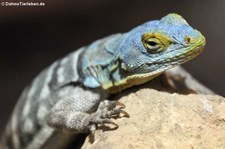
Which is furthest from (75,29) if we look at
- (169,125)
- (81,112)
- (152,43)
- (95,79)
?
(169,125)

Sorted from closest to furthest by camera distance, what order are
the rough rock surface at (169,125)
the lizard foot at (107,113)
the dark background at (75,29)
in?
the rough rock surface at (169,125) < the lizard foot at (107,113) < the dark background at (75,29)

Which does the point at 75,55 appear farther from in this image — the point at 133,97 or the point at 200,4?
the point at 200,4

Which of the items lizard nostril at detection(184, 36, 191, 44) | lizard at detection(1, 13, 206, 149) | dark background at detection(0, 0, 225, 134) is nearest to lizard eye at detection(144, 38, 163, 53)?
lizard at detection(1, 13, 206, 149)

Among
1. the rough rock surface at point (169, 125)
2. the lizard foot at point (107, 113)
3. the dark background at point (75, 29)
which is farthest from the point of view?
the dark background at point (75, 29)

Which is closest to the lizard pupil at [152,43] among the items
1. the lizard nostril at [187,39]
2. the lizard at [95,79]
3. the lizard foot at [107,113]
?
the lizard at [95,79]

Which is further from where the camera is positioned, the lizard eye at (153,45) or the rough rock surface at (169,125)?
the lizard eye at (153,45)

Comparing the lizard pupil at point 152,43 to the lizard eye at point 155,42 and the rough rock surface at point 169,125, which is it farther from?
the rough rock surface at point 169,125

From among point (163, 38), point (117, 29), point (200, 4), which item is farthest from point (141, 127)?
point (117, 29)

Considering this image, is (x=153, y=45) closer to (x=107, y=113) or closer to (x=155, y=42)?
(x=155, y=42)
